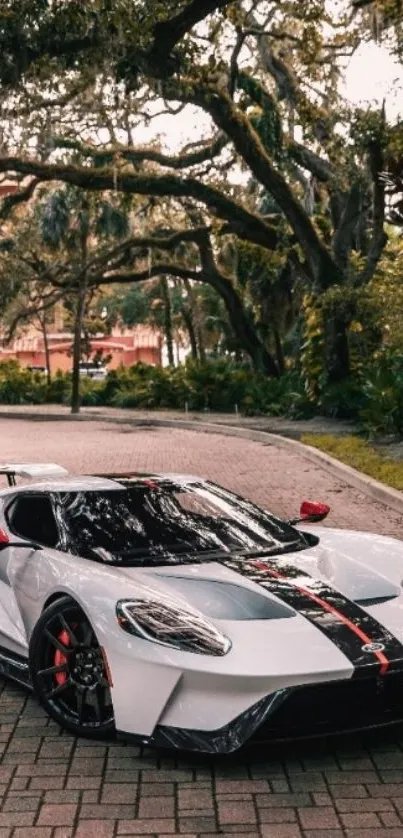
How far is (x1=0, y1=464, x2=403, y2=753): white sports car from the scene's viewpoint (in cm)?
434

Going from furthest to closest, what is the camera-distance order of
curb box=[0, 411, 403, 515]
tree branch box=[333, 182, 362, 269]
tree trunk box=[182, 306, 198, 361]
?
1. tree trunk box=[182, 306, 198, 361]
2. tree branch box=[333, 182, 362, 269]
3. curb box=[0, 411, 403, 515]

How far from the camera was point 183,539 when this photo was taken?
5.52m

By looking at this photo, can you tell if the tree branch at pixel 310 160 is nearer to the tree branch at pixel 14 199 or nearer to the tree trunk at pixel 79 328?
the tree trunk at pixel 79 328

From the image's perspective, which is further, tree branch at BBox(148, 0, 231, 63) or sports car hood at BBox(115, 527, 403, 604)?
tree branch at BBox(148, 0, 231, 63)

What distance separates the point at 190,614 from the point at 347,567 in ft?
3.70

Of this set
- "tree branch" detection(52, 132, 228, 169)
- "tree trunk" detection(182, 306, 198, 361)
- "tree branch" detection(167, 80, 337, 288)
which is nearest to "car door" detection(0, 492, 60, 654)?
"tree branch" detection(167, 80, 337, 288)

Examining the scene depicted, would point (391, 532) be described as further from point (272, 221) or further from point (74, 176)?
point (272, 221)

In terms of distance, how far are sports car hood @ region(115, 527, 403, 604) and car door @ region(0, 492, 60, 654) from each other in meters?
0.67

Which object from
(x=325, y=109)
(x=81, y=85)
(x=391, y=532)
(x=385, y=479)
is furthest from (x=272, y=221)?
(x=391, y=532)

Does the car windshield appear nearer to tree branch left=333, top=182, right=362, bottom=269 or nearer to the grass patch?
the grass patch

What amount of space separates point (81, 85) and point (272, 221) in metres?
12.4

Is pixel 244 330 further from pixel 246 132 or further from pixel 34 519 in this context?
pixel 34 519

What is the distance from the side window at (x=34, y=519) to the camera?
18.8 ft

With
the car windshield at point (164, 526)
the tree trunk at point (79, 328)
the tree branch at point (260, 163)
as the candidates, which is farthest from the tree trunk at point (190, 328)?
the car windshield at point (164, 526)
